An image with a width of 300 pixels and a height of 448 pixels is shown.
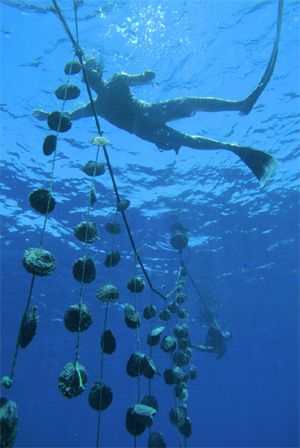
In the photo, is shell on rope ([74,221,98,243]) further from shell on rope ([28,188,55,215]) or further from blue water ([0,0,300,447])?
blue water ([0,0,300,447])

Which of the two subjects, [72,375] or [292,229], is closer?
[72,375]

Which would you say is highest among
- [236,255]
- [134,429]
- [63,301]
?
[236,255]

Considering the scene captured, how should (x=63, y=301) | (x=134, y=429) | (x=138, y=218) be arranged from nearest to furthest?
1. (x=134, y=429)
2. (x=138, y=218)
3. (x=63, y=301)

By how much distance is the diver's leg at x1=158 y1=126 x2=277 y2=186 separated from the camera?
20.7ft

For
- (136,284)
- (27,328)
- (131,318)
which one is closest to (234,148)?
(136,284)

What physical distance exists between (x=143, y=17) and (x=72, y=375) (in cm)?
1013

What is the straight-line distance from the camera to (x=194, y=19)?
1052cm

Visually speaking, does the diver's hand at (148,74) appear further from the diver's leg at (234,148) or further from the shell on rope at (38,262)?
the shell on rope at (38,262)

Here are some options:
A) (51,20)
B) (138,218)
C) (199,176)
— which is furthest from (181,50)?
(138,218)

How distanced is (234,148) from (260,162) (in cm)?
64

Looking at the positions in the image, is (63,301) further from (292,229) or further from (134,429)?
(134,429)

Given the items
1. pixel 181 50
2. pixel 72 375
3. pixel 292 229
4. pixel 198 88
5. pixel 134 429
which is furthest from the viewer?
pixel 292 229

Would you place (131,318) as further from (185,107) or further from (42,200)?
(185,107)

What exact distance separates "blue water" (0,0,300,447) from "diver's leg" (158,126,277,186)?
2655 millimetres
